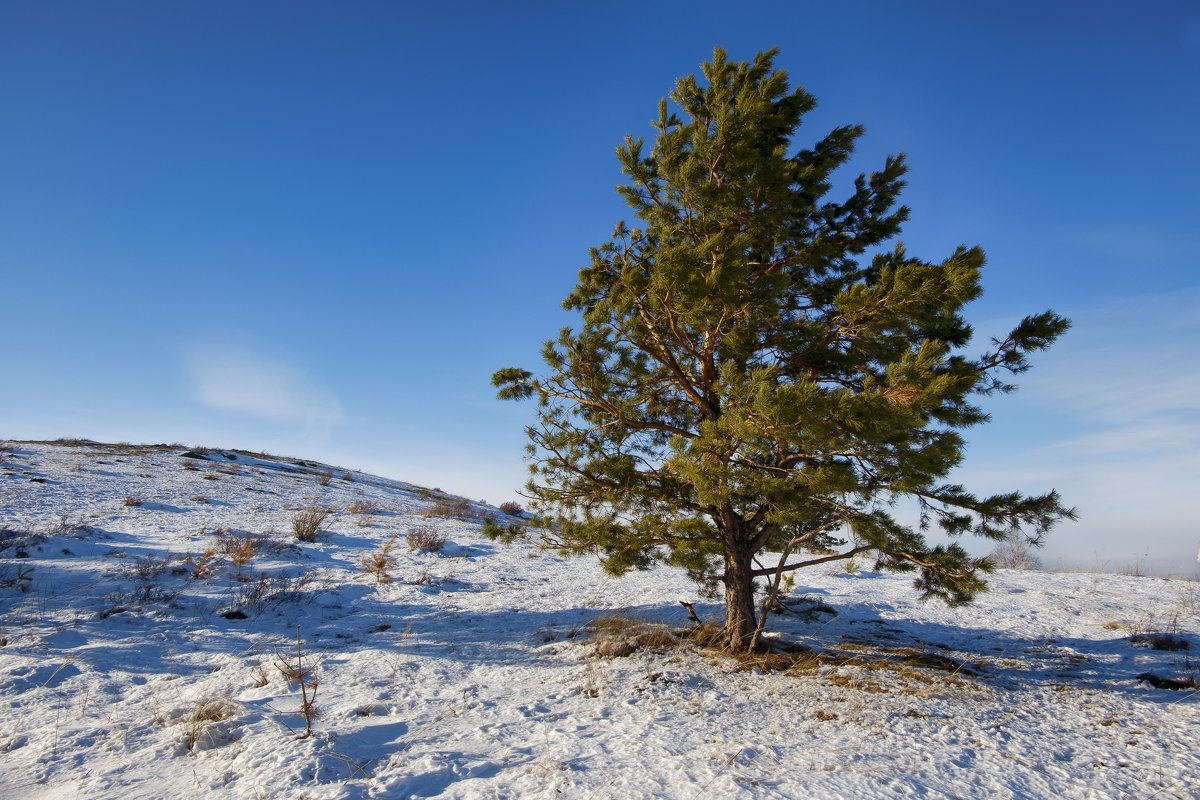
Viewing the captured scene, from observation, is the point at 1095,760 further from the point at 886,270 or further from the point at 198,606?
the point at 198,606

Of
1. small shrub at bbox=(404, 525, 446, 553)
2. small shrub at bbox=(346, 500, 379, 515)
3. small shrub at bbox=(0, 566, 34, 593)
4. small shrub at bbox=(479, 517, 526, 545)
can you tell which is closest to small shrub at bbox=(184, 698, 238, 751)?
small shrub at bbox=(479, 517, 526, 545)

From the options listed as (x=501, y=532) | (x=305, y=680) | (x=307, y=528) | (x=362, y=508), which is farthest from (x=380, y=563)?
(x=362, y=508)

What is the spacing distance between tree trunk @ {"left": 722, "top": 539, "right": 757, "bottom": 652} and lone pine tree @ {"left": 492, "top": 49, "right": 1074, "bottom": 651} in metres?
0.02

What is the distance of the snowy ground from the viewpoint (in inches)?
138

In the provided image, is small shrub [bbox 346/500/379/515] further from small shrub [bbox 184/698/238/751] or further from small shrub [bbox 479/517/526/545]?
small shrub [bbox 184/698/238/751]

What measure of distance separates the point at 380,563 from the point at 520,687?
558 cm

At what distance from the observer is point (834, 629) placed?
7.98 meters

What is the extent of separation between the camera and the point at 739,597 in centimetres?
643

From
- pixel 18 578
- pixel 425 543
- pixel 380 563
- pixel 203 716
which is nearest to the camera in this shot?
pixel 203 716

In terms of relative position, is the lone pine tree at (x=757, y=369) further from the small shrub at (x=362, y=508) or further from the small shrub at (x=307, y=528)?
the small shrub at (x=362, y=508)

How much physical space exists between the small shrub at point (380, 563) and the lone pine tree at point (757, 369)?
4.70 meters

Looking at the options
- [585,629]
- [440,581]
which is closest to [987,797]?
[585,629]

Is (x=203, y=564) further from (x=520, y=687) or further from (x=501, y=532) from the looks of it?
(x=520, y=687)

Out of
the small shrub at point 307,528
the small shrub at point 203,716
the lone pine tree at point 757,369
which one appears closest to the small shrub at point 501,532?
the lone pine tree at point 757,369
